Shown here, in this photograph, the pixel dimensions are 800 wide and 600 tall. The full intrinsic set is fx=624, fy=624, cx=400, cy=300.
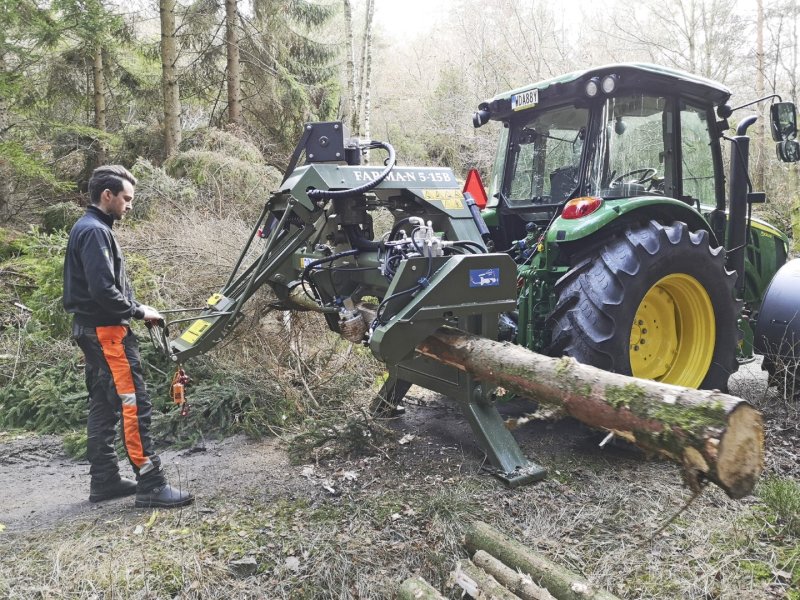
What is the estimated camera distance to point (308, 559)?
292 cm

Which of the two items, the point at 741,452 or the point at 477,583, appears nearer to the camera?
the point at 741,452

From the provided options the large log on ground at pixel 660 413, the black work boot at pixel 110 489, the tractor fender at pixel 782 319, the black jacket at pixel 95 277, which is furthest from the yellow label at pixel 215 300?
Result: the tractor fender at pixel 782 319

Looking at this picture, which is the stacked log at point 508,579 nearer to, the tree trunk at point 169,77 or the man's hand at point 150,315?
the man's hand at point 150,315

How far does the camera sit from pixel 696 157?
507 centimetres

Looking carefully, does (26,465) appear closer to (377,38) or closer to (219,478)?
(219,478)

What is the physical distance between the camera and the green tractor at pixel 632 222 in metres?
3.96

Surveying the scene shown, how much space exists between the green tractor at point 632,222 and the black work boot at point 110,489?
266 cm

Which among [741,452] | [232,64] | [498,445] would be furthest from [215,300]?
[232,64]

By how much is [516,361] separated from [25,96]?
11430 mm

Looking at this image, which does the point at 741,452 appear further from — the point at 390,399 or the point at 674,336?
the point at 390,399

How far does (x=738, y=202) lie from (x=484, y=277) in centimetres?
287

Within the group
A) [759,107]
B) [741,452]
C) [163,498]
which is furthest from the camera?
[759,107]

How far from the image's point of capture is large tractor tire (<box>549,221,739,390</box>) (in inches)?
151

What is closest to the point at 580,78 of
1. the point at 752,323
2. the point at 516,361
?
the point at 516,361
